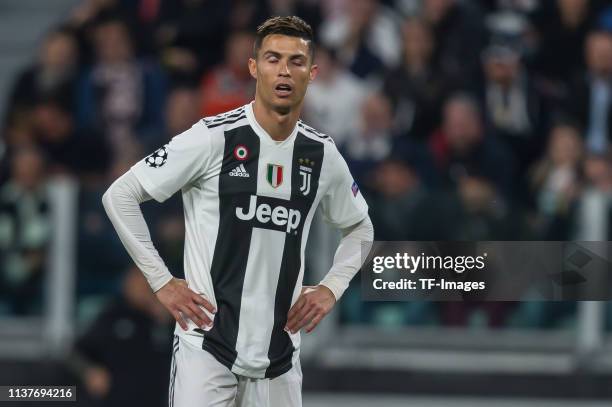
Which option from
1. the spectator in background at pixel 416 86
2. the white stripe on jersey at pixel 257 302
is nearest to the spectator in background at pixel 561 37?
the spectator in background at pixel 416 86

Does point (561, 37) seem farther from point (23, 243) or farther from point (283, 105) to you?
point (283, 105)

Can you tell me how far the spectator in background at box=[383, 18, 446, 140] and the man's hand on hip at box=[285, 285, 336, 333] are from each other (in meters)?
3.84

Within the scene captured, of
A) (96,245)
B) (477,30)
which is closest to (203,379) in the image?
(96,245)

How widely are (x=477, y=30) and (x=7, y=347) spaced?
13.1ft

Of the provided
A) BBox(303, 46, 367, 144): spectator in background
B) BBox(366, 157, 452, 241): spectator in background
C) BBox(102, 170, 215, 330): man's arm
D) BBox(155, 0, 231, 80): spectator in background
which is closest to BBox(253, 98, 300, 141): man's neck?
BBox(102, 170, 215, 330): man's arm

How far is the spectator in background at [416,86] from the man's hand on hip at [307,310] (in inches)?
151

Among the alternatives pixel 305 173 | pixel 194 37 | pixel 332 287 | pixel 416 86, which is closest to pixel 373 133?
pixel 416 86

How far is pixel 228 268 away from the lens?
4320 mm

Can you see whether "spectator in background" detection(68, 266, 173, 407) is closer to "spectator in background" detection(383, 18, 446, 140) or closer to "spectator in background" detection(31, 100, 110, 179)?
"spectator in background" detection(31, 100, 110, 179)

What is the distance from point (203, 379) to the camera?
14.0 ft

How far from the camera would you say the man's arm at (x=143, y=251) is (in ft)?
14.0

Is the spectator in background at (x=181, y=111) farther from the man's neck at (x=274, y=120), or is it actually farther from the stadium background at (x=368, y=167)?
the man's neck at (x=274, y=120)

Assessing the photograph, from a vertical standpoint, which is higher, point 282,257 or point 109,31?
point 109,31

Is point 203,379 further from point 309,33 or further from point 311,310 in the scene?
point 309,33
